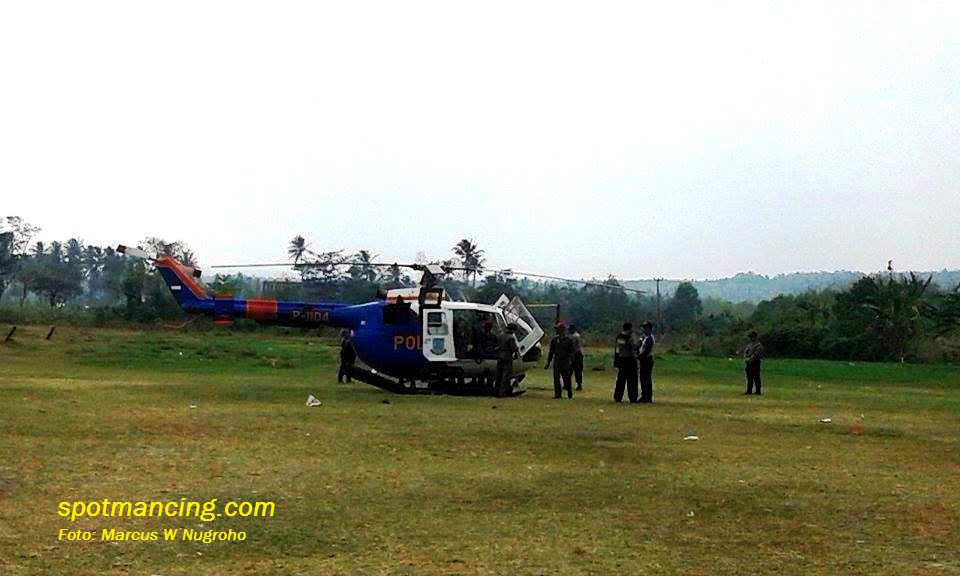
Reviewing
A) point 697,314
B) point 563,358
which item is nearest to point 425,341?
point 563,358

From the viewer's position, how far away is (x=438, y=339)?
884 inches

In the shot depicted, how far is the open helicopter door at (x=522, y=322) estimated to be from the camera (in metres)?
24.1

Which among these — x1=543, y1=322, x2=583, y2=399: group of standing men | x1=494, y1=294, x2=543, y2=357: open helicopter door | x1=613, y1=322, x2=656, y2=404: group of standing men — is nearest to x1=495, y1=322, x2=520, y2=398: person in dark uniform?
x1=543, y1=322, x2=583, y2=399: group of standing men

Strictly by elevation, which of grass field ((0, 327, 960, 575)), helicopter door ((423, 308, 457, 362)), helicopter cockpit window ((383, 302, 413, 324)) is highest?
helicopter cockpit window ((383, 302, 413, 324))

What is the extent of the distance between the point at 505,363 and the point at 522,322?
2566 mm

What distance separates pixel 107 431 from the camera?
13305 mm

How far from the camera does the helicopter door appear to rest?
22391mm

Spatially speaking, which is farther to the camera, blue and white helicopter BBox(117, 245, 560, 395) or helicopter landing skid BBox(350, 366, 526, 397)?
helicopter landing skid BBox(350, 366, 526, 397)

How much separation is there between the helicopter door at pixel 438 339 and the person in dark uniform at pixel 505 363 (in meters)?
1.05

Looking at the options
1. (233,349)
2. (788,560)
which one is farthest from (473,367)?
(233,349)

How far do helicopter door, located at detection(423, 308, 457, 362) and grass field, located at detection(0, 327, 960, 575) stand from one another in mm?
1964

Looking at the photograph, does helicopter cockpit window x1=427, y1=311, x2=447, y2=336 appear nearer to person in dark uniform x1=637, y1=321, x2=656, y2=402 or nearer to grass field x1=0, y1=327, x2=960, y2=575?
grass field x1=0, y1=327, x2=960, y2=575

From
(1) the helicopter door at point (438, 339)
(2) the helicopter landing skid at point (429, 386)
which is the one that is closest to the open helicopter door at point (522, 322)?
(2) the helicopter landing skid at point (429, 386)

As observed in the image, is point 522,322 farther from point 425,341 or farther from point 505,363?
point 425,341
